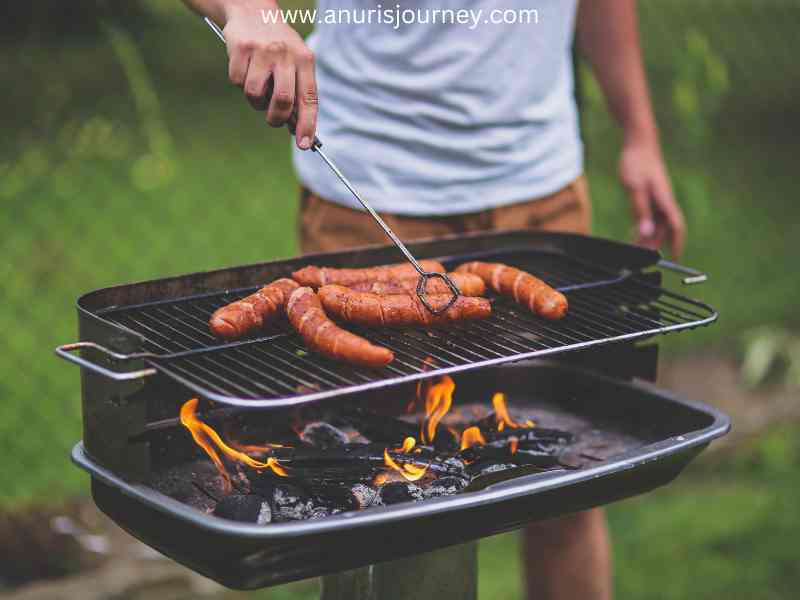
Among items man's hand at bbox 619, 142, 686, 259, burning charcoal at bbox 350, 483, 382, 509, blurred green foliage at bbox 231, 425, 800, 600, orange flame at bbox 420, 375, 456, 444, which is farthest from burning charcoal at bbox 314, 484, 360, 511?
blurred green foliage at bbox 231, 425, 800, 600

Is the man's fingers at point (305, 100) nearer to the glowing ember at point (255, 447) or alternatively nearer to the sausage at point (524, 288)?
the sausage at point (524, 288)

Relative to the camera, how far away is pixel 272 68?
79.0 inches

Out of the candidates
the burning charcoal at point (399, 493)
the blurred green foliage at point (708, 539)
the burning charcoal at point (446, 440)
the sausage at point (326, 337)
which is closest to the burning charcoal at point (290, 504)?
the burning charcoal at point (399, 493)

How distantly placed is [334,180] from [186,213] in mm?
4559

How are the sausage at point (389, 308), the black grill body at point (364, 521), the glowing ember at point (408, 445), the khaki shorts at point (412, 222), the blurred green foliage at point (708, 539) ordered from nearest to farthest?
the black grill body at point (364, 521)
the sausage at point (389, 308)
the glowing ember at point (408, 445)
the khaki shorts at point (412, 222)
the blurred green foliage at point (708, 539)

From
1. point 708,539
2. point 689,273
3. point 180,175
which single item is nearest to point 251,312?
point 689,273

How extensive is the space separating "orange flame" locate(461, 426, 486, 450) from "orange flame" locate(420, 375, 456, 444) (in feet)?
0.22

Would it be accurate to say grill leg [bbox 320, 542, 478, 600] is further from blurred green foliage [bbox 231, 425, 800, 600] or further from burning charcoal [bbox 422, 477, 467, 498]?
blurred green foliage [bbox 231, 425, 800, 600]

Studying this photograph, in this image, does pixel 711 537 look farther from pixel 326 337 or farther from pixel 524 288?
pixel 326 337

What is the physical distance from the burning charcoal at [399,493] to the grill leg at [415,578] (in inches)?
7.0

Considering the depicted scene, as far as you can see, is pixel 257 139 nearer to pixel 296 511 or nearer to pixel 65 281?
pixel 65 281

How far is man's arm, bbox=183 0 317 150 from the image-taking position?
200 centimetres

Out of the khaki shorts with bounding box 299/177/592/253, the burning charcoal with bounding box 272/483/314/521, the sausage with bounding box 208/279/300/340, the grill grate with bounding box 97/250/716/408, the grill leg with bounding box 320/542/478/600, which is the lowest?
the grill leg with bounding box 320/542/478/600

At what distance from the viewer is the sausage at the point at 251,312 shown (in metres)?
2.04
